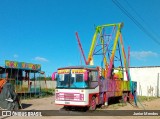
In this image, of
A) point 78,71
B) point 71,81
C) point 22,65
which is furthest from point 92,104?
point 22,65

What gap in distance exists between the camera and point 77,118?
1563 centimetres

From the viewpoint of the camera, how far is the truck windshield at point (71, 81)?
1844 centimetres

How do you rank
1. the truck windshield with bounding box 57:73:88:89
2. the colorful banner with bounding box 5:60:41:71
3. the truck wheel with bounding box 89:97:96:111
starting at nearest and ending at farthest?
the truck windshield with bounding box 57:73:88:89
the truck wheel with bounding box 89:97:96:111
the colorful banner with bounding box 5:60:41:71

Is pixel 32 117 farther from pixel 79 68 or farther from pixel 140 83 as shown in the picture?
pixel 140 83

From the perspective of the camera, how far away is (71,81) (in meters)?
18.7

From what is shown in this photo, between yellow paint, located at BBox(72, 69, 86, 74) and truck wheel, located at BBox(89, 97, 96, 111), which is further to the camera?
truck wheel, located at BBox(89, 97, 96, 111)

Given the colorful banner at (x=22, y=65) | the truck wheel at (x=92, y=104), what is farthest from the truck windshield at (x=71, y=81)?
the colorful banner at (x=22, y=65)

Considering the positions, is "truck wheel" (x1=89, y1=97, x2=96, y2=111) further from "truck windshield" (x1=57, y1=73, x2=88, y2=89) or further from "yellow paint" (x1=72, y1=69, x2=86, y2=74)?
"yellow paint" (x1=72, y1=69, x2=86, y2=74)

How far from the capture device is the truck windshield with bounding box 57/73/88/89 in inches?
726

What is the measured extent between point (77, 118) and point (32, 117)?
93.6 inches

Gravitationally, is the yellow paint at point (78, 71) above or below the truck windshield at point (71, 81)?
above

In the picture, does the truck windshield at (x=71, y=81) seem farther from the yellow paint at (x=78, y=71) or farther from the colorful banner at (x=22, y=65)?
the colorful banner at (x=22, y=65)

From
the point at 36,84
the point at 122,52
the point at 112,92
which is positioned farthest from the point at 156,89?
the point at 112,92

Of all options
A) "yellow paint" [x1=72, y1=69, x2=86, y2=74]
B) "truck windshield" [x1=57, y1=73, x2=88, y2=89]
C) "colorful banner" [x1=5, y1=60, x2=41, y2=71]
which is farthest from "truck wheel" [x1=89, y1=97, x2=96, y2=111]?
"colorful banner" [x1=5, y1=60, x2=41, y2=71]
